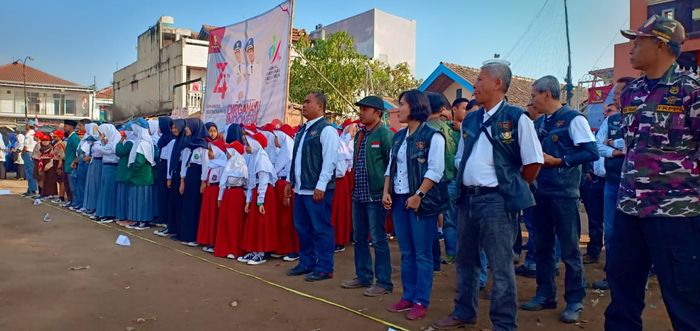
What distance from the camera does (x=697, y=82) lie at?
2.78 meters

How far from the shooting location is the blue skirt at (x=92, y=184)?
10.2 m

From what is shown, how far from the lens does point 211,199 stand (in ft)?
23.5

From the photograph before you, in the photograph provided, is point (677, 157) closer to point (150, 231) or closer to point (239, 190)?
point (239, 190)

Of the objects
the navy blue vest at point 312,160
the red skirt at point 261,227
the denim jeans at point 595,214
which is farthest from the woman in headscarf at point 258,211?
the denim jeans at point 595,214

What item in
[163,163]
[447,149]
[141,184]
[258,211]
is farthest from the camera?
[141,184]

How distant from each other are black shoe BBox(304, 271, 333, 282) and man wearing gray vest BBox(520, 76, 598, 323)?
6.82 feet

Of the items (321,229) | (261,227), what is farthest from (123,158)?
(321,229)

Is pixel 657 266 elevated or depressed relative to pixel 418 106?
depressed

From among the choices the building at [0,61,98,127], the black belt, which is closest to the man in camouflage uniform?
the black belt

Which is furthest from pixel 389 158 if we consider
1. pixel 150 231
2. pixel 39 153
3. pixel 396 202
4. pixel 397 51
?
pixel 397 51

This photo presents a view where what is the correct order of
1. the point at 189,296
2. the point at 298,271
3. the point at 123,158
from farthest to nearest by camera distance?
the point at 123,158 < the point at 298,271 < the point at 189,296

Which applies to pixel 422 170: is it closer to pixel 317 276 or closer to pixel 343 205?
pixel 317 276

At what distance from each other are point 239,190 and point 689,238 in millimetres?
5216

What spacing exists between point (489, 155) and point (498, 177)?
0.17 meters
